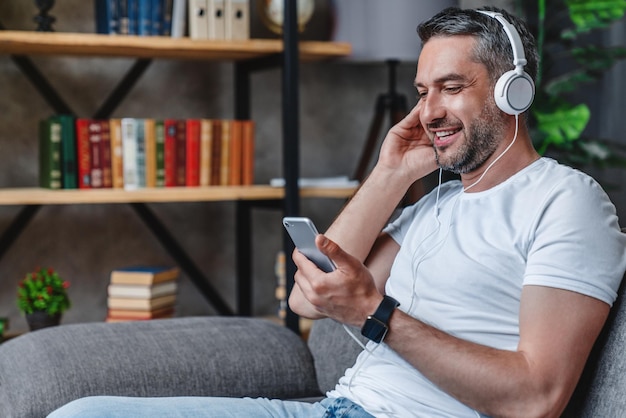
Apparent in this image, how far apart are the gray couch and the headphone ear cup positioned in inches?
24.8

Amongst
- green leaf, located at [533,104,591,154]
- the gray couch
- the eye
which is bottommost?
the gray couch

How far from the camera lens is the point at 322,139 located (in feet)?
10.8

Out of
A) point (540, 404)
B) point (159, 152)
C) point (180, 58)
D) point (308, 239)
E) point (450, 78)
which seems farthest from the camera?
point (180, 58)

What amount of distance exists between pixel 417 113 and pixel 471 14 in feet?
0.81

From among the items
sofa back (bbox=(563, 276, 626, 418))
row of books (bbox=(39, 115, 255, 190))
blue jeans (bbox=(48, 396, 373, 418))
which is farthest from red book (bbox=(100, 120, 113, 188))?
sofa back (bbox=(563, 276, 626, 418))

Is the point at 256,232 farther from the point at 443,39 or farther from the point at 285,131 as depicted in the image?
the point at 443,39

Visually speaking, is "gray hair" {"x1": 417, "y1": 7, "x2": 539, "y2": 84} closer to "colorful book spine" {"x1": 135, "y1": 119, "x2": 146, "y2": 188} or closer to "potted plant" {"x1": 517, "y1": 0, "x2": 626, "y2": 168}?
"colorful book spine" {"x1": 135, "y1": 119, "x2": 146, "y2": 188}

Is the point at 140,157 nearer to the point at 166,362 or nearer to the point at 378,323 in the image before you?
the point at 166,362

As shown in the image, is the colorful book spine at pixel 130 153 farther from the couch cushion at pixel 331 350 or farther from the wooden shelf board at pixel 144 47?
the couch cushion at pixel 331 350

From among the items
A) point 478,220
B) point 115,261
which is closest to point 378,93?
point 115,261

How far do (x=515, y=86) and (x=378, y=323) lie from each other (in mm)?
405

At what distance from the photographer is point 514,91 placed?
132 cm

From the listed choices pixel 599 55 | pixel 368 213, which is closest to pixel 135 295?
pixel 368 213

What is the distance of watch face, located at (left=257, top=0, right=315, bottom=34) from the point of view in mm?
2834
